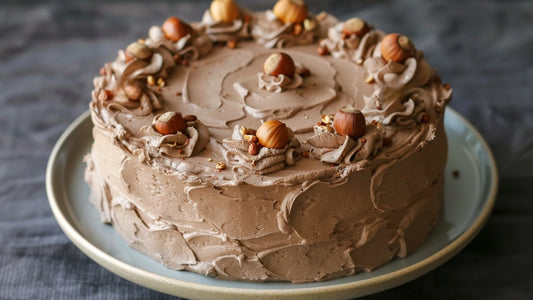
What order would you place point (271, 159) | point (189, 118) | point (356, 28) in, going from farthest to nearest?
point (356, 28) → point (189, 118) → point (271, 159)

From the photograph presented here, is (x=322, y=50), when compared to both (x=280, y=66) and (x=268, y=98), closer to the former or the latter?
(x=280, y=66)

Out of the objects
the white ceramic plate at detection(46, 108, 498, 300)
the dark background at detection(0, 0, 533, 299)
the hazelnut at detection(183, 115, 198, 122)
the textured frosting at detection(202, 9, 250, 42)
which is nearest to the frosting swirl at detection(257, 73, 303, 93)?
the hazelnut at detection(183, 115, 198, 122)

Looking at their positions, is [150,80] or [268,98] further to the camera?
[150,80]

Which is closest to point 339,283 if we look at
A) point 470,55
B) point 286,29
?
point 286,29

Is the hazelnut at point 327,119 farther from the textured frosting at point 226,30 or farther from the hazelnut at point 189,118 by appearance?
the textured frosting at point 226,30

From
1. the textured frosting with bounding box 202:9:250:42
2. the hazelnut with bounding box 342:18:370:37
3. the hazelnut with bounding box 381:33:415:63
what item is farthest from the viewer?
the textured frosting with bounding box 202:9:250:42

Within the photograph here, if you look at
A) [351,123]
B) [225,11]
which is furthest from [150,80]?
[351,123]

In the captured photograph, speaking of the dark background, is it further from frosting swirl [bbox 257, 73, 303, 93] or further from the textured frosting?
the textured frosting
